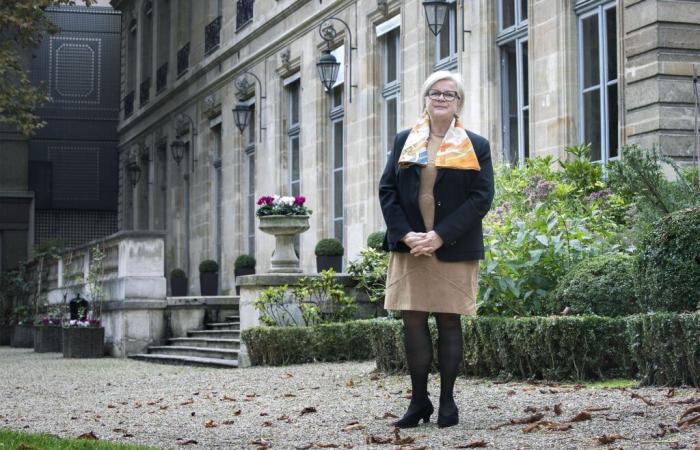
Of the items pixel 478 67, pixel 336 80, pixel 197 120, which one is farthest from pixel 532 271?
pixel 197 120

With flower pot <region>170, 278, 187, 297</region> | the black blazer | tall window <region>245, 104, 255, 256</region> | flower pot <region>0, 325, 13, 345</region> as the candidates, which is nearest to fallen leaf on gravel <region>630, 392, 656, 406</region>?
the black blazer

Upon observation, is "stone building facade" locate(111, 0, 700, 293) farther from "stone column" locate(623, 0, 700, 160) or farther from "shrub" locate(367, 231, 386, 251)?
"shrub" locate(367, 231, 386, 251)

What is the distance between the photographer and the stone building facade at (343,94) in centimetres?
1198

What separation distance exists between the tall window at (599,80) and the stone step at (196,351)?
15.1 ft

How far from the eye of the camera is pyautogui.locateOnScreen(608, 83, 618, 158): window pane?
12.5 meters

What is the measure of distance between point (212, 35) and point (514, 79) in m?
12.5

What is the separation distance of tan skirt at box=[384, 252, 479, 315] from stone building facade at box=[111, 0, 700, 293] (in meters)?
6.03

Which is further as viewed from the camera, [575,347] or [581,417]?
[575,347]

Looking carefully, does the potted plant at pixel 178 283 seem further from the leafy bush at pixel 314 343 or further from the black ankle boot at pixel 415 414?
the black ankle boot at pixel 415 414

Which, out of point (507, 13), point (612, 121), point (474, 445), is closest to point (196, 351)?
point (507, 13)

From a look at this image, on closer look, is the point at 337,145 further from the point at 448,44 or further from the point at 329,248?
the point at 448,44

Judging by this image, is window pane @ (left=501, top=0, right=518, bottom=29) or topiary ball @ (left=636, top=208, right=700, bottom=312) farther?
window pane @ (left=501, top=0, right=518, bottom=29)

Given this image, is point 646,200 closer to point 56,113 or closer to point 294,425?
point 294,425

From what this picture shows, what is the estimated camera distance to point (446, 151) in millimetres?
5969
